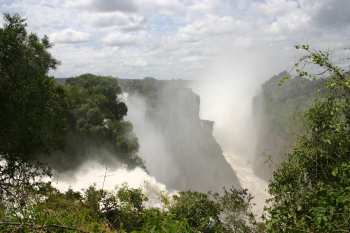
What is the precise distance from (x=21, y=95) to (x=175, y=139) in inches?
3028

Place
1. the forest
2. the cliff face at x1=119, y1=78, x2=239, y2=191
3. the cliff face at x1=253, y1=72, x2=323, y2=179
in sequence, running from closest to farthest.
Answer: the forest, the cliff face at x1=119, y1=78, x2=239, y2=191, the cliff face at x1=253, y1=72, x2=323, y2=179

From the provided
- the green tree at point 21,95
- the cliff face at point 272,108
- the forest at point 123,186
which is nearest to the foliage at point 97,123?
the forest at point 123,186

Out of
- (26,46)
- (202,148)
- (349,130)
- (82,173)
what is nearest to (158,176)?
(202,148)

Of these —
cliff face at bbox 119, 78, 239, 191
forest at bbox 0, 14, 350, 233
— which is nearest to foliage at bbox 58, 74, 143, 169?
forest at bbox 0, 14, 350, 233

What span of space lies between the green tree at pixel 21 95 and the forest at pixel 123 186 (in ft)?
0.17

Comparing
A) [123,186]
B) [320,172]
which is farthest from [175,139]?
[320,172]

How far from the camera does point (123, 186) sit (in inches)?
1019

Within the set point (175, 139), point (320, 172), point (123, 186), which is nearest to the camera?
point (320, 172)

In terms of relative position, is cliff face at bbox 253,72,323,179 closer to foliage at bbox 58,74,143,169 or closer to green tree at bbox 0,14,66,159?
foliage at bbox 58,74,143,169

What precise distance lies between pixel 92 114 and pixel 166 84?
58.0m

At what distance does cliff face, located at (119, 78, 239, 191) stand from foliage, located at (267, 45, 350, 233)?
225ft

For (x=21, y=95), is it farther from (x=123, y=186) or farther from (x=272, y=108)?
(x=272, y=108)

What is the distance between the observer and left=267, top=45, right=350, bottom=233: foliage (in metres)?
6.73

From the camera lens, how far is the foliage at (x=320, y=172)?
265 inches
